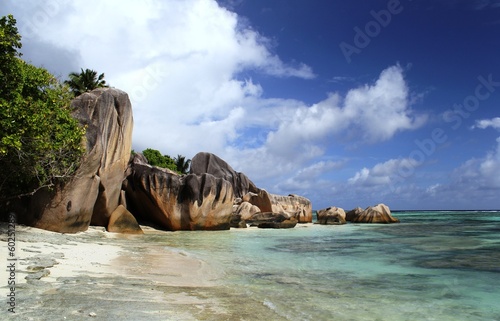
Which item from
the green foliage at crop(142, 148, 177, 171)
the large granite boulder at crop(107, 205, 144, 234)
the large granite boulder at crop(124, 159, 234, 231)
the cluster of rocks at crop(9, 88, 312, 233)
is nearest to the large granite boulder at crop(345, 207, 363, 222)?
the cluster of rocks at crop(9, 88, 312, 233)

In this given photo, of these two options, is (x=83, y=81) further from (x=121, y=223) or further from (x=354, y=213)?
(x=354, y=213)

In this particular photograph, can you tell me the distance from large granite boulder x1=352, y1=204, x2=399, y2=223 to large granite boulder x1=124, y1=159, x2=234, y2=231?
26.3m

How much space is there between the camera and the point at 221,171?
154 feet

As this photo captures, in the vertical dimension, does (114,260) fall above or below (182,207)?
below

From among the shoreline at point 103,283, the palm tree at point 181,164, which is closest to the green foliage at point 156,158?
the palm tree at point 181,164

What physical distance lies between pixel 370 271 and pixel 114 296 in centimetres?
753

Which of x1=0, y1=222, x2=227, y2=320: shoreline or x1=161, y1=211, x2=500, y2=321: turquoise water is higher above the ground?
x1=0, y1=222, x2=227, y2=320: shoreline

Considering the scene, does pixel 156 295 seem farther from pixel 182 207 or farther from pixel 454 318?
pixel 182 207

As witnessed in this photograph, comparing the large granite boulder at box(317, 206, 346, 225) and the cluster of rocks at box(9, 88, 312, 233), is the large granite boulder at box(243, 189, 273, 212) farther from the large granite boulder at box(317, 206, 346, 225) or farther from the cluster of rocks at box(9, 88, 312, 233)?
the cluster of rocks at box(9, 88, 312, 233)

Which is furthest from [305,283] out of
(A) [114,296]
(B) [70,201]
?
(B) [70,201]

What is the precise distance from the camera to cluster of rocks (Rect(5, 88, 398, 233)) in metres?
15.3

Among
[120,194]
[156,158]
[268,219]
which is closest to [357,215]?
[268,219]

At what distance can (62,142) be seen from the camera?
1354cm

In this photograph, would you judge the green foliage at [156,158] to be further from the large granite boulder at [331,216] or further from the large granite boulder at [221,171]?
the large granite boulder at [331,216]
